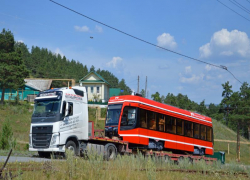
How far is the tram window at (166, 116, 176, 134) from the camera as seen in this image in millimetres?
21094

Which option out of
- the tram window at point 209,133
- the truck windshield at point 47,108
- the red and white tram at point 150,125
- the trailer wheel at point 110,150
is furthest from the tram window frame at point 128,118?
the tram window at point 209,133

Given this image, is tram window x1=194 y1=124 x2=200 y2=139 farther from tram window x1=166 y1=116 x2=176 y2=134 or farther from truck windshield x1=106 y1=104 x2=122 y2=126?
truck windshield x1=106 y1=104 x2=122 y2=126

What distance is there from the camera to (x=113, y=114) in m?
19.0

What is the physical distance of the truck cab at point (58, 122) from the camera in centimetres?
1587

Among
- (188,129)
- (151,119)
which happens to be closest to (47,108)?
(151,119)

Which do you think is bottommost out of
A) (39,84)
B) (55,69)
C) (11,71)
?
Answer: (11,71)

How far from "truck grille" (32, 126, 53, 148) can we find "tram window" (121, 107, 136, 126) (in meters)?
4.33

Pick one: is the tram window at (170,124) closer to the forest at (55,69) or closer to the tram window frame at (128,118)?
the tram window frame at (128,118)

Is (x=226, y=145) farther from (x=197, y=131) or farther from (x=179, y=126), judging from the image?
(x=179, y=126)

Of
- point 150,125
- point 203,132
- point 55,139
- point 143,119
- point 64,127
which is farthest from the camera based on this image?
point 203,132

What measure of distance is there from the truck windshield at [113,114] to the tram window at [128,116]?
35 cm

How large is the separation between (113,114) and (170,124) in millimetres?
4361

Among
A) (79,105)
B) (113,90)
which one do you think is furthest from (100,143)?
(113,90)

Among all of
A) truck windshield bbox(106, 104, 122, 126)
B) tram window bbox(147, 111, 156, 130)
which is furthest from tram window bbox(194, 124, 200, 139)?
truck windshield bbox(106, 104, 122, 126)
